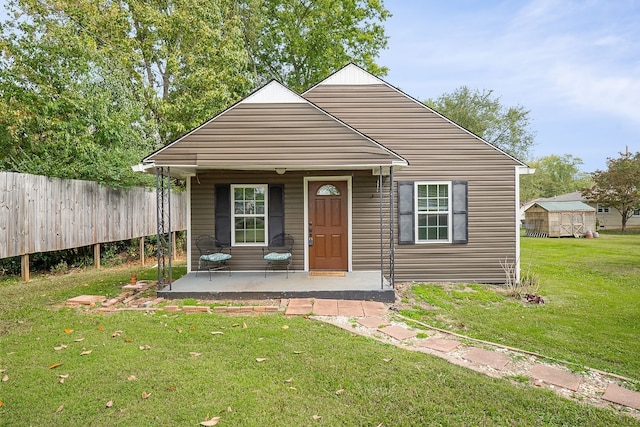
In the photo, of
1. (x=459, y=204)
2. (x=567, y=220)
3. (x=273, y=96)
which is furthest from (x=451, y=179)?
(x=567, y=220)

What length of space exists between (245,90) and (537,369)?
674 inches

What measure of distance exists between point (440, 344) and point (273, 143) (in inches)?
171

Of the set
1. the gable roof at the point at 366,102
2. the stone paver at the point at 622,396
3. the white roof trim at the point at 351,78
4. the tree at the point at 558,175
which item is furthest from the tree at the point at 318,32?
the tree at the point at 558,175

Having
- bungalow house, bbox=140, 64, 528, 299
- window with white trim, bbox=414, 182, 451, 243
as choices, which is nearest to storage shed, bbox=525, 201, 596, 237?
bungalow house, bbox=140, 64, 528, 299

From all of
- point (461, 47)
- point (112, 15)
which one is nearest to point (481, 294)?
point (461, 47)

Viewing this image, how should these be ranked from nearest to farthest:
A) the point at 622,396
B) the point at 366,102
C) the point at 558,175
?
the point at 622,396, the point at 366,102, the point at 558,175

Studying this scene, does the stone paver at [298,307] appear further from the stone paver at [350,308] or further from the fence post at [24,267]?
the fence post at [24,267]

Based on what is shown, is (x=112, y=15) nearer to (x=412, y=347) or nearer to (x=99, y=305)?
(x=99, y=305)

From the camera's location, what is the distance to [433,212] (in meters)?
8.55

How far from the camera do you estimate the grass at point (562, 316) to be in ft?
14.8

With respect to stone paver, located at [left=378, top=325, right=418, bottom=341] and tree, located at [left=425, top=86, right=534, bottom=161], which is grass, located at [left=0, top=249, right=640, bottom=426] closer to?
stone paver, located at [left=378, top=325, right=418, bottom=341]

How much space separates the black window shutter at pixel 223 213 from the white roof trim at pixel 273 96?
2279 millimetres

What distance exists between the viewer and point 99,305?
5961 millimetres

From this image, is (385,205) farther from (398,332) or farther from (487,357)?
(487,357)
